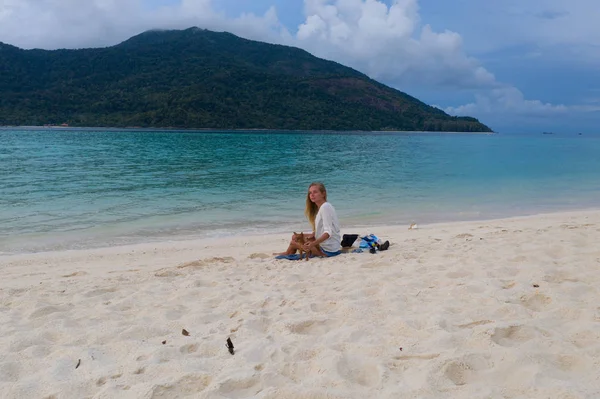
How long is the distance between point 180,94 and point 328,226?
354 ft

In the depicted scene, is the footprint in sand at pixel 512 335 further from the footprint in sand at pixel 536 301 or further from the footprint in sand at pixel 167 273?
the footprint in sand at pixel 167 273

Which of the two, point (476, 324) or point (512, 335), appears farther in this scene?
point (476, 324)

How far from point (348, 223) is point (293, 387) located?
30.9ft

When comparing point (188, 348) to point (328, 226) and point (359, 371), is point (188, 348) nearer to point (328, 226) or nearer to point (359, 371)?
point (359, 371)

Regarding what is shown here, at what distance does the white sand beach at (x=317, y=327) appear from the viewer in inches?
120

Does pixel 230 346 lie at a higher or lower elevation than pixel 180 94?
lower

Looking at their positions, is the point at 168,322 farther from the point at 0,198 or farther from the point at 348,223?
the point at 0,198

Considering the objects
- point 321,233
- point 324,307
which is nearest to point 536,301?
point 324,307

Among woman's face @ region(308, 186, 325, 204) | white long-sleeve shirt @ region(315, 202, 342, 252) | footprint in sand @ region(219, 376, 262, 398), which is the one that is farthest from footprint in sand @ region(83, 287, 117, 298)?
woman's face @ region(308, 186, 325, 204)

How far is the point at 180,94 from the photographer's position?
108m

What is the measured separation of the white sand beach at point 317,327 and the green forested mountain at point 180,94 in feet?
318

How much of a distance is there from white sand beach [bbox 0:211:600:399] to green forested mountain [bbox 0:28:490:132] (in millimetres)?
96866

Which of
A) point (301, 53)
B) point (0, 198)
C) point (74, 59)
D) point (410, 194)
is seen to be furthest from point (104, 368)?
point (301, 53)

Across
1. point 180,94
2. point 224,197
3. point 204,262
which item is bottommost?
point 224,197
